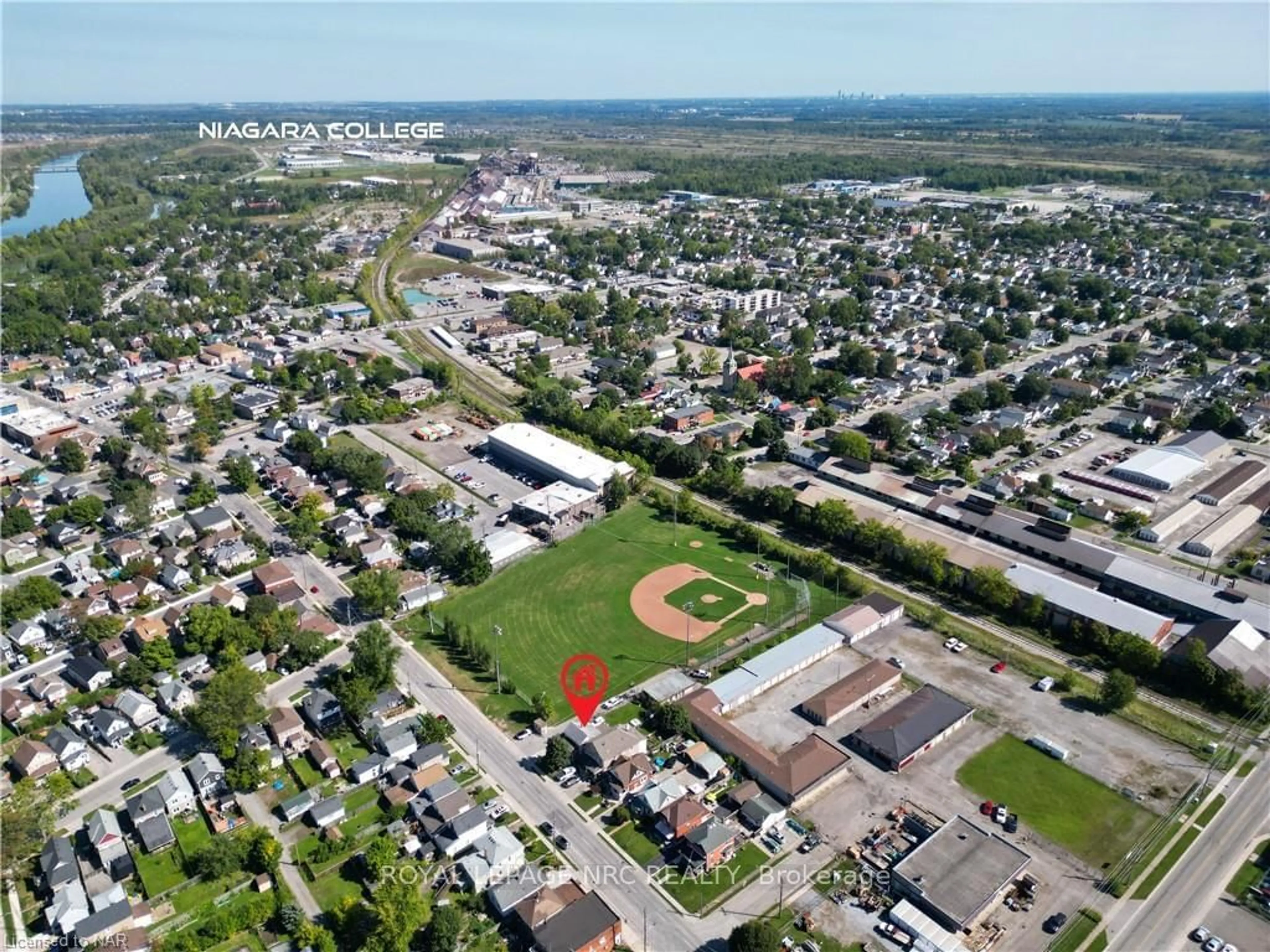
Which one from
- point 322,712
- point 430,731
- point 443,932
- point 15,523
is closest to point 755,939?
point 443,932

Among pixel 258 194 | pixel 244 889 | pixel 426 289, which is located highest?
pixel 258 194

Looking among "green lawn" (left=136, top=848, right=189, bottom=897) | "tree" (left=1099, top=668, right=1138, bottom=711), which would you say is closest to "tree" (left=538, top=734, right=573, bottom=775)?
"green lawn" (left=136, top=848, right=189, bottom=897)

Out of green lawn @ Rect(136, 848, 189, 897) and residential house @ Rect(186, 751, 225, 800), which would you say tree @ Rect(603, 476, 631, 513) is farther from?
green lawn @ Rect(136, 848, 189, 897)

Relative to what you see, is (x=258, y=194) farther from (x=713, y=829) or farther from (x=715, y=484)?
(x=713, y=829)

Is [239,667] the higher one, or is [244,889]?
[239,667]

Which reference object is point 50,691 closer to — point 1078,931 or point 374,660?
point 374,660

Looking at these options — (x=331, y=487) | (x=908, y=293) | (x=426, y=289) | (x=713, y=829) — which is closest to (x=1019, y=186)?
(x=908, y=293)
